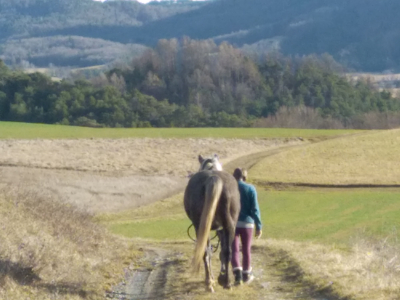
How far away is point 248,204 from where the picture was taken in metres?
11.3

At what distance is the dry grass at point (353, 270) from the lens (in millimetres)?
9508

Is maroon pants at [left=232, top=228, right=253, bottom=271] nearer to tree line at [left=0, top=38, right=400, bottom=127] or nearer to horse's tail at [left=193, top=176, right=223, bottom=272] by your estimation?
horse's tail at [left=193, top=176, right=223, bottom=272]

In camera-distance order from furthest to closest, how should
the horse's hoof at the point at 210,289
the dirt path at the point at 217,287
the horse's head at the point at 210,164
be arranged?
the horse's head at the point at 210,164, the horse's hoof at the point at 210,289, the dirt path at the point at 217,287

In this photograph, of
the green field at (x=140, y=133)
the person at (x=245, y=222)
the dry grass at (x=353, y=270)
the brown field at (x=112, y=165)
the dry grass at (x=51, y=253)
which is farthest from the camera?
the green field at (x=140, y=133)

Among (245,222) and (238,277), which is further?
(245,222)

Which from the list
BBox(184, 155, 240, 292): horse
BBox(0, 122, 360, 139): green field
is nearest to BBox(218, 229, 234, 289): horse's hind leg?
BBox(184, 155, 240, 292): horse

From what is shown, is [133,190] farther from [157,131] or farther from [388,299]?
[388,299]

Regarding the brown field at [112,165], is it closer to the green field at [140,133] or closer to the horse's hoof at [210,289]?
the green field at [140,133]

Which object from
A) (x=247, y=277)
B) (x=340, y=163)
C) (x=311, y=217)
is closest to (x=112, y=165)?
(x=340, y=163)

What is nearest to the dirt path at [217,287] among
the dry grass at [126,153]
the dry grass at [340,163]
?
the dry grass at [340,163]

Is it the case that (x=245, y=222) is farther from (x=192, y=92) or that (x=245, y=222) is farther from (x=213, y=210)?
(x=192, y=92)

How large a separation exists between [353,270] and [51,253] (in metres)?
4.53

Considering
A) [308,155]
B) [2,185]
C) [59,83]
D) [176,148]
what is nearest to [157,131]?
[176,148]

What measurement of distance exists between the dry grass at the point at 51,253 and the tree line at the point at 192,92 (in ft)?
221
